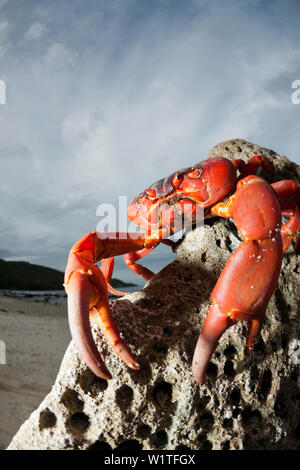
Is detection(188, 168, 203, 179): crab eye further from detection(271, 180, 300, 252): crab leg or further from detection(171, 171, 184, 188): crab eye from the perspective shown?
detection(271, 180, 300, 252): crab leg

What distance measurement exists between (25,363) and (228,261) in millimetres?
4820

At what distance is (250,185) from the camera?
1649 millimetres

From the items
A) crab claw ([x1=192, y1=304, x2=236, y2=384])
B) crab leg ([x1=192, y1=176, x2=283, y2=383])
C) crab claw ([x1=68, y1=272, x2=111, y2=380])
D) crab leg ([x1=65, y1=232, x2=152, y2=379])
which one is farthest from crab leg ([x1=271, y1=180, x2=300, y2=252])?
crab claw ([x1=68, y1=272, x2=111, y2=380])

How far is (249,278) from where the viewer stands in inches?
53.7

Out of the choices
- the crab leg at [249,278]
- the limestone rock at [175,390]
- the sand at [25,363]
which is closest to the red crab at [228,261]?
the crab leg at [249,278]

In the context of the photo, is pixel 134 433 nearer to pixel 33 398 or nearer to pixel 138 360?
pixel 138 360

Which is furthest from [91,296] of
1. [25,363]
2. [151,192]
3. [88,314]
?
[25,363]

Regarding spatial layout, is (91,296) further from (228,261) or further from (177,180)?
(177,180)

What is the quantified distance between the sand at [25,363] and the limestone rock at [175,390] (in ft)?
5.76

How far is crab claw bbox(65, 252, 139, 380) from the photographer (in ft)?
4.65

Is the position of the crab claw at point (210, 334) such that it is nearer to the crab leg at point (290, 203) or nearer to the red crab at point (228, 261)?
Answer: the red crab at point (228, 261)

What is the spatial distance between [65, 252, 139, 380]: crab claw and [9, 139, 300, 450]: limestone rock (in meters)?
0.12

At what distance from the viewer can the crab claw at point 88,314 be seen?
1.42m
